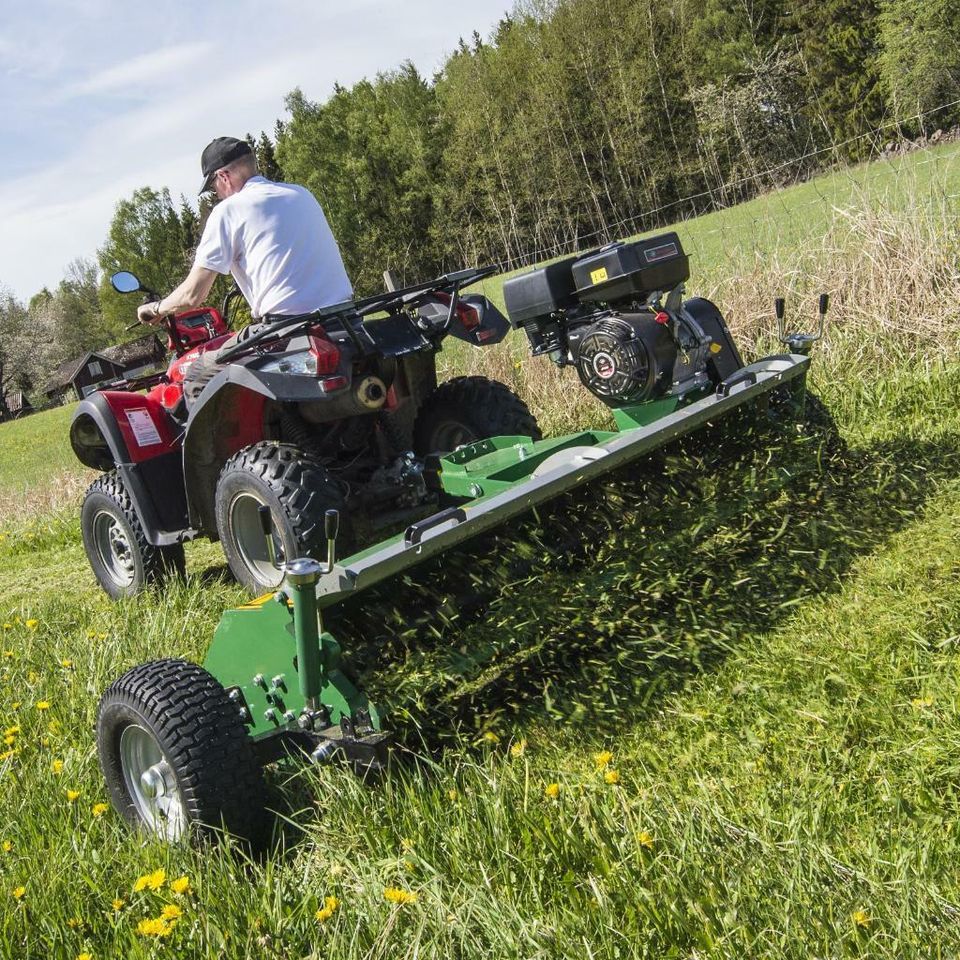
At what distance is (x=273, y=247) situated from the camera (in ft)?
14.0

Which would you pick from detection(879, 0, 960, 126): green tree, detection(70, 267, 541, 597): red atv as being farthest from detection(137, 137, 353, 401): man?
detection(879, 0, 960, 126): green tree

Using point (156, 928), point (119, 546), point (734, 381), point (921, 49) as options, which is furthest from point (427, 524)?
point (921, 49)

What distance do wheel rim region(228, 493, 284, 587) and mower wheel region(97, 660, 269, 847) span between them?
4.02 ft

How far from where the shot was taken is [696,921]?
196 cm

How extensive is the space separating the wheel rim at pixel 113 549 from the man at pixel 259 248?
1.26 m

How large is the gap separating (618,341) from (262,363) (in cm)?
132

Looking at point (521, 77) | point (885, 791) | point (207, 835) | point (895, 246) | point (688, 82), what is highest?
point (521, 77)

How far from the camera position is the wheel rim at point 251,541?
4.11 metres

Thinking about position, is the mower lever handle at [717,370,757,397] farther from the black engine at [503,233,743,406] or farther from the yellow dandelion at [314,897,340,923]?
the yellow dandelion at [314,897,340,923]

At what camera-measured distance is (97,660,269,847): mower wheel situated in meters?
2.67

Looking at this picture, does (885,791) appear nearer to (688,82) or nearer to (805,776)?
(805,776)

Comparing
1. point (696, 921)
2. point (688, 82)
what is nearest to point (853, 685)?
point (696, 921)

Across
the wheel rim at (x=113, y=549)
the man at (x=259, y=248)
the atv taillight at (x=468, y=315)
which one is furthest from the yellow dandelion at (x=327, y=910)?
the wheel rim at (x=113, y=549)

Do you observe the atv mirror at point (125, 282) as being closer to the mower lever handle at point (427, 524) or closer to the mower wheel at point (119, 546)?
the mower wheel at point (119, 546)
